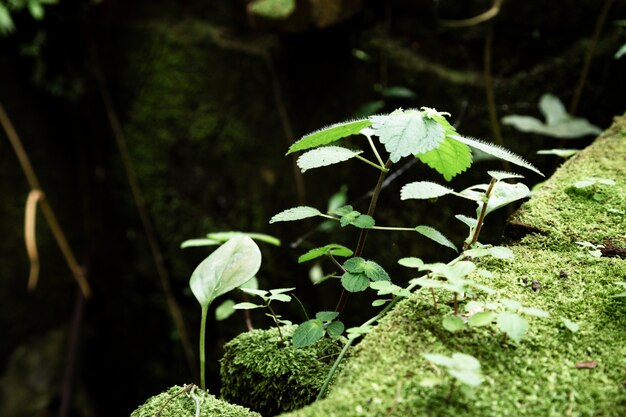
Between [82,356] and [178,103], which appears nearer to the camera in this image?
[178,103]

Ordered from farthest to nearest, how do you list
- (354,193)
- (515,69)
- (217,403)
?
(354,193)
(515,69)
(217,403)

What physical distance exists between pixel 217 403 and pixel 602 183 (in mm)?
912

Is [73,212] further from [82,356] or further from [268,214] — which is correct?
[268,214]

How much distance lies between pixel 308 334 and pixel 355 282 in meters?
0.11

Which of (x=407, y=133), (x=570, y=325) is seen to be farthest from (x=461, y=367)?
(x=407, y=133)

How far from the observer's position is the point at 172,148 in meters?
2.72

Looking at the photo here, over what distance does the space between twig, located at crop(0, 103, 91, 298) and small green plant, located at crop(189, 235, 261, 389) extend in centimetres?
213

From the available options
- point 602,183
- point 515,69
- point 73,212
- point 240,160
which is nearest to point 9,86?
point 73,212

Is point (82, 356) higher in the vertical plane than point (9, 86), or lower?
lower

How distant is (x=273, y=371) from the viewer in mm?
874

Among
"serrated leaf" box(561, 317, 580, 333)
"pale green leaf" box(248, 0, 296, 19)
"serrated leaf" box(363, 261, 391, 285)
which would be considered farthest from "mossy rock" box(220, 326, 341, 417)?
"pale green leaf" box(248, 0, 296, 19)

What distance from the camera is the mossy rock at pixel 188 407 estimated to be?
80 centimetres

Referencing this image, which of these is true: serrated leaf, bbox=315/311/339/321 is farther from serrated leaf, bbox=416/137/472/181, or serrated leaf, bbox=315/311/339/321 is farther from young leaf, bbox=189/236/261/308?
serrated leaf, bbox=416/137/472/181

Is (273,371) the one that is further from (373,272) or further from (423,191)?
(423,191)
